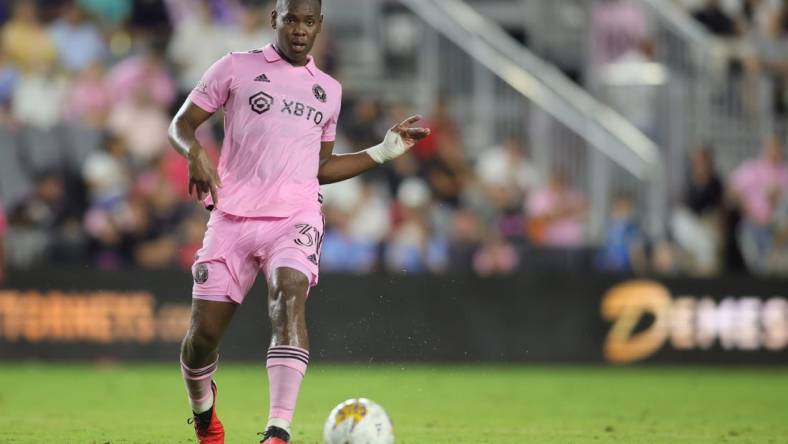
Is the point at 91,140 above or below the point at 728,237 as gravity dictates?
above

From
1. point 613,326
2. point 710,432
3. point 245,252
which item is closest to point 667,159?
point 613,326

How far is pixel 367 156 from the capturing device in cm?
939

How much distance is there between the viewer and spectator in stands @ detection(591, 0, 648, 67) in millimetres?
21609

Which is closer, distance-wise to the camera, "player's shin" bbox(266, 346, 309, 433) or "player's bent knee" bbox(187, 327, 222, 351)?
"player's shin" bbox(266, 346, 309, 433)

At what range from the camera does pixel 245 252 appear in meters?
8.65

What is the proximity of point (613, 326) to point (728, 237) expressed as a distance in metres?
2.18

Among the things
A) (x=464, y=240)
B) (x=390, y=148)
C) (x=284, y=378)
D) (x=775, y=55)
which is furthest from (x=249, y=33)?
(x=284, y=378)

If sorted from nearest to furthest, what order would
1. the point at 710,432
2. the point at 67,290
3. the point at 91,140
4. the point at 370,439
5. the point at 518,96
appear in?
the point at 370,439
the point at 710,432
the point at 67,290
the point at 91,140
the point at 518,96

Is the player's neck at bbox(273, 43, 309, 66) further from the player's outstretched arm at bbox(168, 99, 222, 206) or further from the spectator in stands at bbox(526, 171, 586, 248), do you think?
the spectator in stands at bbox(526, 171, 586, 248)

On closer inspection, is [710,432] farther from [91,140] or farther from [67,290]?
[91,140]

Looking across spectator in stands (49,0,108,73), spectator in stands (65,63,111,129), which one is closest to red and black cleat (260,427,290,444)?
spectator in stands (65,63,111,129)

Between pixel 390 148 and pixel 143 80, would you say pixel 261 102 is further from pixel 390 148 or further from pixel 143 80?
pixel 143 80

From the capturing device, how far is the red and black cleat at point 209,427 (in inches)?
356

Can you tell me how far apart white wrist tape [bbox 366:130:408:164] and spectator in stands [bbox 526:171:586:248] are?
9.88 metres
